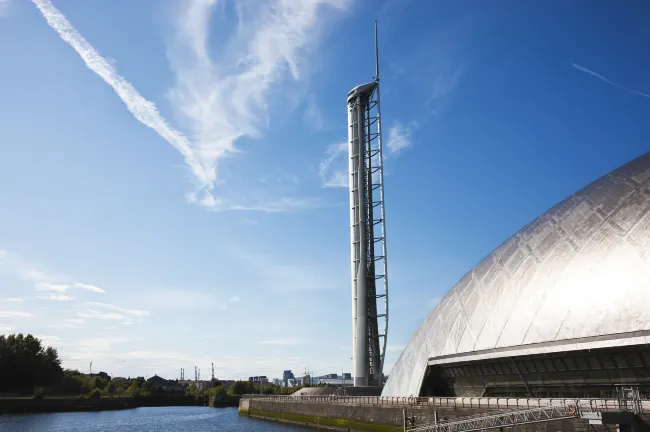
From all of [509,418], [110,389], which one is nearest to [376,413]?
[509,418]

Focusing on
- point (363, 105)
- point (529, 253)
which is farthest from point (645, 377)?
point (363, 105)

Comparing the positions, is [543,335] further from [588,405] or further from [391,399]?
[391,399]

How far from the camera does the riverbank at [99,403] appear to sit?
370 ft

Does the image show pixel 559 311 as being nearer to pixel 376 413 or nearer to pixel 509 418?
pixel 509 418

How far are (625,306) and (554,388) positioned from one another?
8.76 metres

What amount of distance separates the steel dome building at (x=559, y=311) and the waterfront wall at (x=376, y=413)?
3.11 m

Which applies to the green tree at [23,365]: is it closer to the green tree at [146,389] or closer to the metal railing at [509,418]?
the green tree at [146,389]

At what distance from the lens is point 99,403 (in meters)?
133

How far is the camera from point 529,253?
151 feet

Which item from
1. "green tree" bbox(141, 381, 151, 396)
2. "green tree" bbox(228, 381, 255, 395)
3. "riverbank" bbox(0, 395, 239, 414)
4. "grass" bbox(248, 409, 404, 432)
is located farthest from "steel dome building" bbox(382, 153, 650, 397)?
"green tree" bbox(141, 381, 151, 396)

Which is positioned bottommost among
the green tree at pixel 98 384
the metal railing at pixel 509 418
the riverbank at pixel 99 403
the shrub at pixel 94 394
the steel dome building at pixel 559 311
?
the riverbank at pixel 99 403

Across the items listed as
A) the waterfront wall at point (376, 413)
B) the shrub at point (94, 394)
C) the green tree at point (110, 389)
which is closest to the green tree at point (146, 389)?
the green tree at point (110, 389)

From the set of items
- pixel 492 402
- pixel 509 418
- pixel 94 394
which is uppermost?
pixel 492 402

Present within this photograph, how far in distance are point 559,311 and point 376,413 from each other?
2119 centimetres
